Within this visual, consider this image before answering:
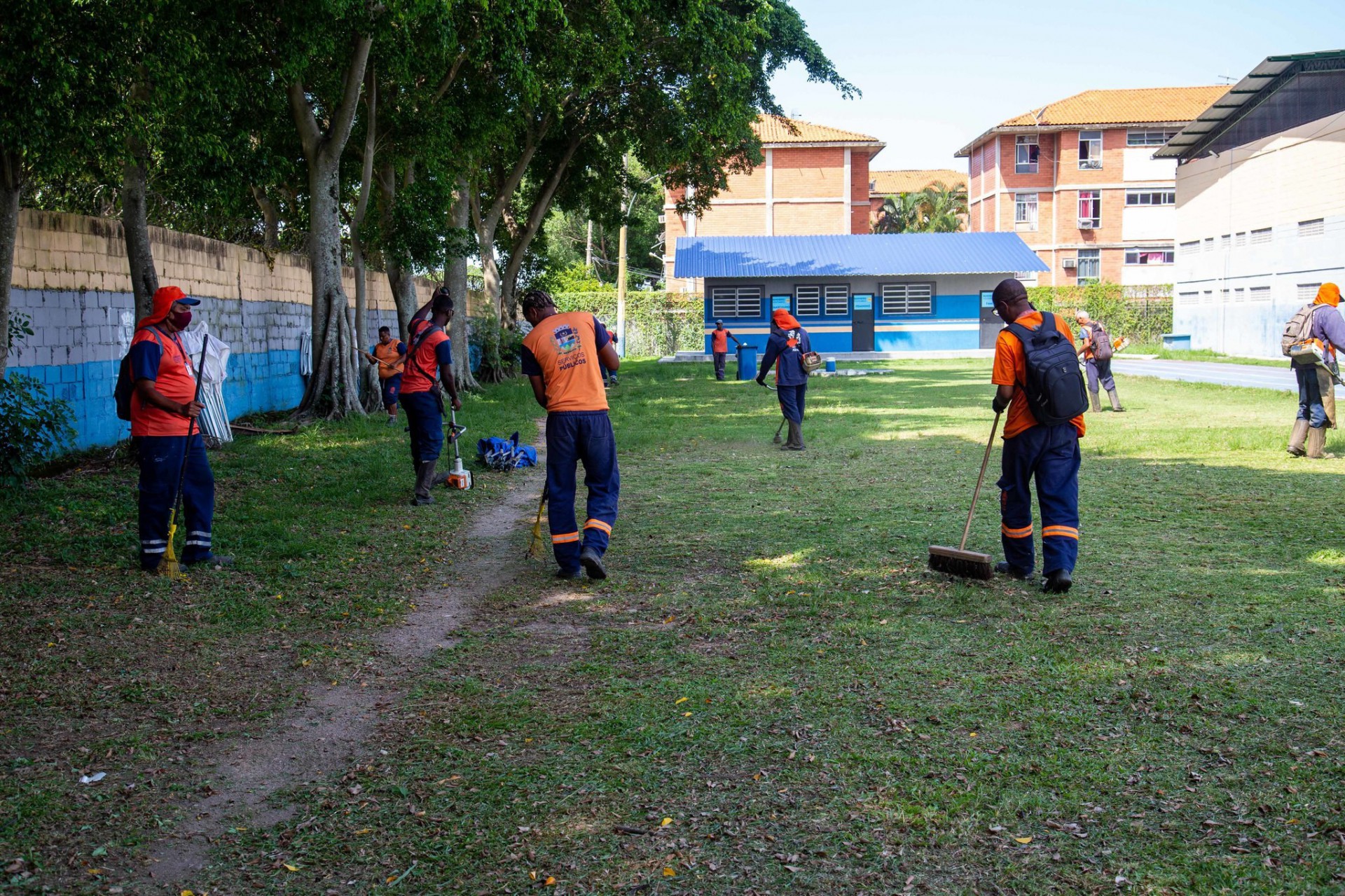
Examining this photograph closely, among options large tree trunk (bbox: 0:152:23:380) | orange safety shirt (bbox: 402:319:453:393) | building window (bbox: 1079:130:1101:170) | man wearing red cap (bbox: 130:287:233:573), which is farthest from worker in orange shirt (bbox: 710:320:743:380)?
building window (bbox: 1079:130:1101:170)

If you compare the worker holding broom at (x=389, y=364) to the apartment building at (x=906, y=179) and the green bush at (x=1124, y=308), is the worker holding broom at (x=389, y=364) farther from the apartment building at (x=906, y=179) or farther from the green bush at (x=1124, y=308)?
the apartment building at (x=906, y=179)

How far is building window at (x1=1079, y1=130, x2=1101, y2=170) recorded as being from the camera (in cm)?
5859

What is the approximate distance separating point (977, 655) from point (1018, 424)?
6.36 ft

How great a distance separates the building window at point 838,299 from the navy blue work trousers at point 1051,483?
38.7 metres

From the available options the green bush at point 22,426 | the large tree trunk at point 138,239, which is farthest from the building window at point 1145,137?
the green bush at point 22,426

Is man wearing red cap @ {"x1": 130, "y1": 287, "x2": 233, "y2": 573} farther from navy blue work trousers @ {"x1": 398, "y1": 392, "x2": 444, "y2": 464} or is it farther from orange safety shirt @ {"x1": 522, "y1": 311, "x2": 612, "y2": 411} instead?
navy blue work trousers @ {"x1": 398, "y1": 392, "x2": 444, "y2": 464}

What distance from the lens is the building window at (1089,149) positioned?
5859 centimetres

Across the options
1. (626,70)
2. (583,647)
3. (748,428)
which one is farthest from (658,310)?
(583,647)

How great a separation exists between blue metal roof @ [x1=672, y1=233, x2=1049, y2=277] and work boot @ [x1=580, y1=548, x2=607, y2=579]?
35.7 m

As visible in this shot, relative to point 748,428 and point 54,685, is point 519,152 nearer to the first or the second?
point 748,428

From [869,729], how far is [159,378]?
5.18m

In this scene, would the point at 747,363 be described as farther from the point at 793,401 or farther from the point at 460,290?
the point at 793,401

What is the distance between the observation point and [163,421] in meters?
7.55

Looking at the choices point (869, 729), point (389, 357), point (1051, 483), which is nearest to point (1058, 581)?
point (1051, 483)
